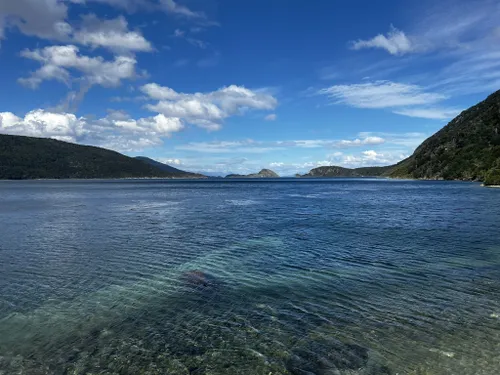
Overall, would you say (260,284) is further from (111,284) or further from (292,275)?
(111,284)

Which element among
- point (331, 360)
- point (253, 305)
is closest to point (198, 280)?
point (253, 305)

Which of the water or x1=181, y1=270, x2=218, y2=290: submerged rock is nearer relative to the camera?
the water

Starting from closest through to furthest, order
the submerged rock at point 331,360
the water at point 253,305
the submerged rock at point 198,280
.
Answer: the submerged rock at point 331,360
the water at point 253,305
the submerged rock at point 198,280

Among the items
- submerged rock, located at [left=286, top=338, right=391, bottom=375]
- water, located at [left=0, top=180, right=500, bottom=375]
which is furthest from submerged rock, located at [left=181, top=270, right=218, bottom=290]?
submerged rock, located at [left=286, top=338, right=391, bottom=375]

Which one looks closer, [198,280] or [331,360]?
[331,360]

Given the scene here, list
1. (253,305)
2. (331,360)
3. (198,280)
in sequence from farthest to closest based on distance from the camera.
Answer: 1. (198,280)
2. (253,305)
3. (331,360)

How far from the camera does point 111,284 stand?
25828 mm

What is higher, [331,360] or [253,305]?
[331,360]

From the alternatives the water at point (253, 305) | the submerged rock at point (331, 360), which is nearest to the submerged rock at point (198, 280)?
the water at point (253, 305)

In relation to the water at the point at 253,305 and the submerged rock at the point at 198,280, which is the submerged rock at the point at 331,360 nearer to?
→ the water at the point at 253,305

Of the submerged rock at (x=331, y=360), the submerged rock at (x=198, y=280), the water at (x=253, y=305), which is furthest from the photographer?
the submerged rock at (x=198, y=280)

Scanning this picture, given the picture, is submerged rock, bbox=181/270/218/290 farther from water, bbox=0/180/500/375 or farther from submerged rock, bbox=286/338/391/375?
submerged rock, bbox=286/338/391/375

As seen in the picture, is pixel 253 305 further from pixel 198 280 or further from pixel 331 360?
pixel 331 360

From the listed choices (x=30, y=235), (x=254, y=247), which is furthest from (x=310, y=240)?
(x=30, y=235)
